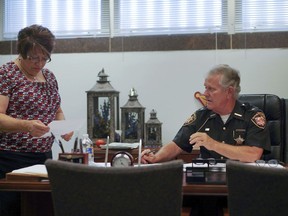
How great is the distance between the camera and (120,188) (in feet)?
3.57

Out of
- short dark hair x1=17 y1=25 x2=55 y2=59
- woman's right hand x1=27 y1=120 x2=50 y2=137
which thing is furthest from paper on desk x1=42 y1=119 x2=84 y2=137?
short dark hair x1=17 y1=25 x2=55 y2=59

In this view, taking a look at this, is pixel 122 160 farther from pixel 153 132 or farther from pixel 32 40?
pixel 153 132

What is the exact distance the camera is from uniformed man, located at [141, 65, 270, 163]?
2.14 m

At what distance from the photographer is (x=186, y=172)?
1.49 meters

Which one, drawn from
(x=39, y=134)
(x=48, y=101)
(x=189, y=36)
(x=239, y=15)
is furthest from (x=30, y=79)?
Answer: (x=239, y=15)

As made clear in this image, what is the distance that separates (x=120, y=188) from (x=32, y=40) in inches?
47.4

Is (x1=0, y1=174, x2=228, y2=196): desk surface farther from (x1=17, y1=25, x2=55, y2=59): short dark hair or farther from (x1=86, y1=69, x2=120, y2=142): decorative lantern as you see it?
(x1=86, y1=69, x2=120, y2=142): decorative lantern

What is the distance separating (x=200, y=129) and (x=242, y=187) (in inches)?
48.8

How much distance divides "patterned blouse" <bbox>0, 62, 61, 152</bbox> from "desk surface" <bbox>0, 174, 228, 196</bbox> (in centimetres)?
53

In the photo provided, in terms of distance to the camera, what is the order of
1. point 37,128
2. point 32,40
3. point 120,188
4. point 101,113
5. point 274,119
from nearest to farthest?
point 120,188 < point 37,128 < point 32,40 < point 274,119 < point 101,113

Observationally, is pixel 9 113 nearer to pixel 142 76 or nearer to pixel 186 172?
pixel 186 172

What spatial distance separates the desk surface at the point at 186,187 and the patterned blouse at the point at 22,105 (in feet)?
1.75

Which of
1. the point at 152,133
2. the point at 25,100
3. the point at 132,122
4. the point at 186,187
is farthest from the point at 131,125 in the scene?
the point at 186,187

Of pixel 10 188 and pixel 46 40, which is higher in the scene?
pixel 46 40
